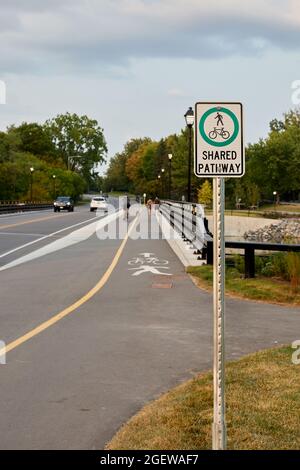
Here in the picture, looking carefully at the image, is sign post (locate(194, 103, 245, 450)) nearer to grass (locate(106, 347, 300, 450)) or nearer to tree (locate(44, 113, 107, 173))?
grass (locate(106, 347, 300, 450))

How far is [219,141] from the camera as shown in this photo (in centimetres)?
473

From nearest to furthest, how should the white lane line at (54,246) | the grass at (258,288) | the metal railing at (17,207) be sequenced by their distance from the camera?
1. the grass at (258,288)
2. the white lane line at (54,246)
3. the metal railing at (17,207)

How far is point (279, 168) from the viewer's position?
108500 mm

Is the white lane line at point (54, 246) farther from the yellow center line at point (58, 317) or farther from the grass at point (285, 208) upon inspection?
the grass at point (285, 208)

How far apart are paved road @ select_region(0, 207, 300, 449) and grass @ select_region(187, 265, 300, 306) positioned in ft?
1.58

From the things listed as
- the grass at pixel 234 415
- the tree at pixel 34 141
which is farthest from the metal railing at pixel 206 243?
the tree at pixel 34 141

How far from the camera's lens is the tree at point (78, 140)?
6772 inches

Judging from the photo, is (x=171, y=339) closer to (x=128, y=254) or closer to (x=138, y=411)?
(x=138, y=411)

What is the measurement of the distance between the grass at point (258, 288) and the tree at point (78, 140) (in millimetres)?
159224

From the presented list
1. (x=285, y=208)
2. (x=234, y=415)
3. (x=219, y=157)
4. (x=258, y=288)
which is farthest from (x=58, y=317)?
(x=285, y=208)

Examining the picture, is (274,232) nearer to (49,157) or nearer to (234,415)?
(234,415)

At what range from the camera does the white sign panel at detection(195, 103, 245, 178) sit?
4.70 m
